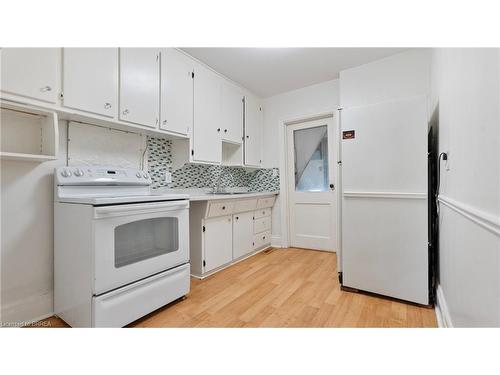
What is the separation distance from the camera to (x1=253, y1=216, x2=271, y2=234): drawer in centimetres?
315

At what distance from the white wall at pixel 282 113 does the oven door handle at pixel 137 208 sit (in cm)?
198

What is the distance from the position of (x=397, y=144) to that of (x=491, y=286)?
130cm

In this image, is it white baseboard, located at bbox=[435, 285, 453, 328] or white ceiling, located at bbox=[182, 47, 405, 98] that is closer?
white baseboard, located at bbox=[435, 285, 453, 328]

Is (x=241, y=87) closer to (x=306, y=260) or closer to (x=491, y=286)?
(x=306, y=260)

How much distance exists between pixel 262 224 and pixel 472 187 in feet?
8.37

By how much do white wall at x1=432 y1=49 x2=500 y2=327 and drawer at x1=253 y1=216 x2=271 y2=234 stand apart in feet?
6.77

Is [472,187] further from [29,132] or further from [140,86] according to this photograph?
[29,132]

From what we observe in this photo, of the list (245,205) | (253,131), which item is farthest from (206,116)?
(245,205)

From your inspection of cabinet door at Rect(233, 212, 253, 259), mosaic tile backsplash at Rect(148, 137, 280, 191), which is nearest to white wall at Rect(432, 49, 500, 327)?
cabinet door at Rect(233, 212, 253, 259)

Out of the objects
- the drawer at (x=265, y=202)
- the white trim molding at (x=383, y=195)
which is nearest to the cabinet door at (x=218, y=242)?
the drawer at (x=265, y=202)

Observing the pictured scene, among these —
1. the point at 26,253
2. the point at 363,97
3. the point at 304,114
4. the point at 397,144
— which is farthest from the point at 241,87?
the point at 26,253

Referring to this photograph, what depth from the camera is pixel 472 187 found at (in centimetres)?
94

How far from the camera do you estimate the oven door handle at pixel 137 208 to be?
52.1 inches

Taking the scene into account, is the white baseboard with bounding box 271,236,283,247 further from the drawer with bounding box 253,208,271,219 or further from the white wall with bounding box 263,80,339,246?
the drawer with bounding box 253,208,271,219
